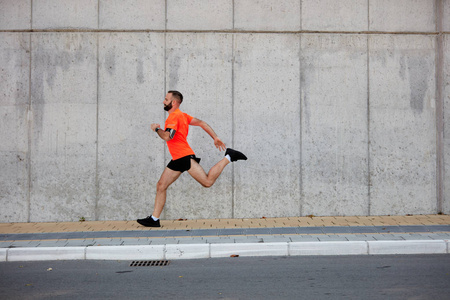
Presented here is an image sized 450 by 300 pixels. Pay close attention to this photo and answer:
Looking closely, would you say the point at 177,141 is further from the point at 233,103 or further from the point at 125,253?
the point at 125,253

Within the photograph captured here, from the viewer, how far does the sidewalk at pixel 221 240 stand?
734cm

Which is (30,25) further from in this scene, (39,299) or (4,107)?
(39,299)

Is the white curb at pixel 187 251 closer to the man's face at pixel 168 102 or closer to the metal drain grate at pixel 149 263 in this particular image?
the metal drain grate at pixel 149 263

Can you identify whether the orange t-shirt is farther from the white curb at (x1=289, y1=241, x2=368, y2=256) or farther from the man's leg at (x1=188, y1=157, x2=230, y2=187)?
the white curb at (x1=289, y1=241, x2=368, y2=256)

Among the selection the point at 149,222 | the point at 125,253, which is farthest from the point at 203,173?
the point at 125,253

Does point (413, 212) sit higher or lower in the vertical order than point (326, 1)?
lower

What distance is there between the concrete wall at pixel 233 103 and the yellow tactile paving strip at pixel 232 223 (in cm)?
36

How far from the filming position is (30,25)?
10.4 meters

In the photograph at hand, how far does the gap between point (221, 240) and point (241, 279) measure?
173cm

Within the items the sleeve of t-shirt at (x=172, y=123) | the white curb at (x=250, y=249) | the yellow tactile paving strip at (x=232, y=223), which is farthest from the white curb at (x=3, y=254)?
the sleeve of t-shirt at (x=172, y=123)

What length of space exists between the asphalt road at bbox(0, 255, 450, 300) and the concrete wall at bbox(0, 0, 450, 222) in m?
3.37

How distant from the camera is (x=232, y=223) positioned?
31.9 ft

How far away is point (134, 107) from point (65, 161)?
1659mm

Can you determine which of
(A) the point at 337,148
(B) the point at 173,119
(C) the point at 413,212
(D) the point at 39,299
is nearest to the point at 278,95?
(A) the point at 337,148
